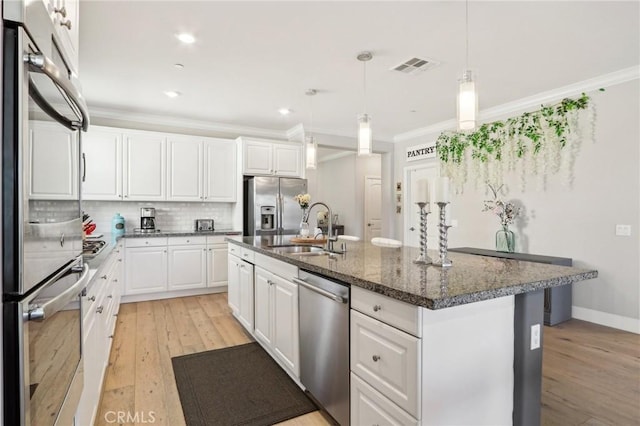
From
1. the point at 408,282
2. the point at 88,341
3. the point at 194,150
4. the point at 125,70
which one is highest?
the point at 125,70

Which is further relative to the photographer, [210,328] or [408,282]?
[210,328]

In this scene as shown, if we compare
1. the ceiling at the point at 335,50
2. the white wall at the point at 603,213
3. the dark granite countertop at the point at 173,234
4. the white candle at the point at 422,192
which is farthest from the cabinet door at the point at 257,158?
the white candle at the point at 422,192

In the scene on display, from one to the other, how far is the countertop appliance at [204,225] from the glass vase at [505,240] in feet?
13.6

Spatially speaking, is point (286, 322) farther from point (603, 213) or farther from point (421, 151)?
point (421, 151)

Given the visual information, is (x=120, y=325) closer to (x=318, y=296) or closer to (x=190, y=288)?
(x=190, y=288)

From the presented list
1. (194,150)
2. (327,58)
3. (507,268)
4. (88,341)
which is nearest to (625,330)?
(507,268)

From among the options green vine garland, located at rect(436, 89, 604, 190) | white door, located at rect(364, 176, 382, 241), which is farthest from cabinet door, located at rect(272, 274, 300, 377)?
white door, located at rect(364, 176, 382, 241)

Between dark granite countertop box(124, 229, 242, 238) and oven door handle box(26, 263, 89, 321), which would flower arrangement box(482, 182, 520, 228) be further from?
oven door handle box(26, 263, 89, 321)

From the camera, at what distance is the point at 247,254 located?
10.5 ft

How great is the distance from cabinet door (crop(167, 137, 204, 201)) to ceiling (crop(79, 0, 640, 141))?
59 centimetres

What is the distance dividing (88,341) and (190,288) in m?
3.43

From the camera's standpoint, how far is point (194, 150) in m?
5.18

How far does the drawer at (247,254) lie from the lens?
3076mm

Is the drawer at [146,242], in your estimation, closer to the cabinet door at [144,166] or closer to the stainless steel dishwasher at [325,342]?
the cabinet door at [144,166]
